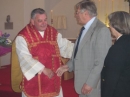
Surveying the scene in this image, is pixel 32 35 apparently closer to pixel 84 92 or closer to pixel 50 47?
pixel 50 47

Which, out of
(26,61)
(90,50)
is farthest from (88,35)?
(26,61)

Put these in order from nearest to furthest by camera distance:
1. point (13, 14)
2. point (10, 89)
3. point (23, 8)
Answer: point (10, 89) → point (23, 8) → point (13, 14)

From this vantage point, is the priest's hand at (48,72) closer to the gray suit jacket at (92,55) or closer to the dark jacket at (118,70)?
the gray suit jacket at (92,55)

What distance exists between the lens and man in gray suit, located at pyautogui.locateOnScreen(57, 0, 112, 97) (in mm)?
2102

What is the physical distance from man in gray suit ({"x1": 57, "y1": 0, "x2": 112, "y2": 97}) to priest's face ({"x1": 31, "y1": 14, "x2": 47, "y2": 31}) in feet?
1.25

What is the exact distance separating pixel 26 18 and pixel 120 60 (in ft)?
19.6

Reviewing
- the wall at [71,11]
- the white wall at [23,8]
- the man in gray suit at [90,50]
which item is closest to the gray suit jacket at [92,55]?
the man in gray suit at [90,50]

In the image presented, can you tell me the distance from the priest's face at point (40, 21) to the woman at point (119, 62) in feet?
2.57

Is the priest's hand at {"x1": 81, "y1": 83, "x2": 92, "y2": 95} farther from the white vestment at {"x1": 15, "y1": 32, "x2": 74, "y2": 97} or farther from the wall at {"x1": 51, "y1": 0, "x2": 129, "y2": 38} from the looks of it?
the wall at {"x1": 51, "y1": 0, "x2": 129, "y2": 38}

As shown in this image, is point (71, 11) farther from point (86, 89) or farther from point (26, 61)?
point (86, 89)

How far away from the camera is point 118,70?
184 centimetres

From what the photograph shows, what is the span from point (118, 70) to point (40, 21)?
1.03 metres

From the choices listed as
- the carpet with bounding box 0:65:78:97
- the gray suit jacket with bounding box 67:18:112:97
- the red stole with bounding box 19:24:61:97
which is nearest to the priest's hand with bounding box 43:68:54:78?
the red stole with bounding box 19:24:61:97

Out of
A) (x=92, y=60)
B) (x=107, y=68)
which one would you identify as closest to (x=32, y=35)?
(x=92, y=60)
